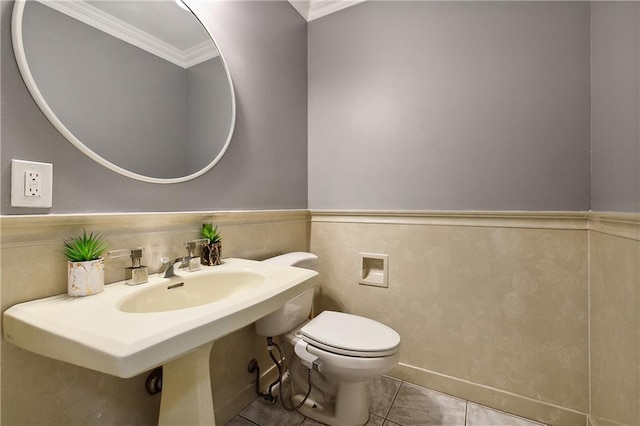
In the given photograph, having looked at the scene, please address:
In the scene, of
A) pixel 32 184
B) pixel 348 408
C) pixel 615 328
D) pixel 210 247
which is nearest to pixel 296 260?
pixel 210 247

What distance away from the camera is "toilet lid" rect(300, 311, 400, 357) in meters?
1.05

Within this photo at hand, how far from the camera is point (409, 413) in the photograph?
130cm

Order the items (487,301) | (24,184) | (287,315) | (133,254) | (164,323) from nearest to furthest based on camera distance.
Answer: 1. (164,323)
2. (24,184)
3. (133,254)
4. (287,315)
5. (487,301)

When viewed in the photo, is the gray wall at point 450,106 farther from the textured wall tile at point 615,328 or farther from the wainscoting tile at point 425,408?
the wainscoting tile at point 425,408

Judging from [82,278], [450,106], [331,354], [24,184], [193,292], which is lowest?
[331,354]

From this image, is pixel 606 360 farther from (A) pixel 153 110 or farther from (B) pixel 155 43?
(B) pixel 155 43

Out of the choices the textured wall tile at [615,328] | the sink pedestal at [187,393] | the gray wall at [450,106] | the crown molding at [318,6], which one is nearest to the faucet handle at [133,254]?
the sink pedestal at [187,393]

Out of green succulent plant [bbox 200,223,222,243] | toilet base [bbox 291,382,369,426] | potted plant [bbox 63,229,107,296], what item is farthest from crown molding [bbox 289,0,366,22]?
toilet base [bbox 291,382,369,426]

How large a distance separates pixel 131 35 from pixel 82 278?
83cm

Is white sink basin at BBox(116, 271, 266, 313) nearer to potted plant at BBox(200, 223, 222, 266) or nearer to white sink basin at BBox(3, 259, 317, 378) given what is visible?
white sink basin at BBox(3, 259, 317, 378)

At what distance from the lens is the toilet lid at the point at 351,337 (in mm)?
1053

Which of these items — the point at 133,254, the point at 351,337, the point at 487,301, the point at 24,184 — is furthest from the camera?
the point at 487,301

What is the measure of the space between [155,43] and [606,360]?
2077 millimetres

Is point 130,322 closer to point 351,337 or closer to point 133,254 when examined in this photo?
point 133,254
